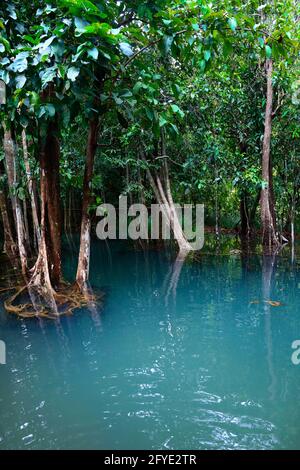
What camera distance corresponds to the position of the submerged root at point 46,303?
4.86 m

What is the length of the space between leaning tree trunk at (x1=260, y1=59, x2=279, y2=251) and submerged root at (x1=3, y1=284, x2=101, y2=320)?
556 cm

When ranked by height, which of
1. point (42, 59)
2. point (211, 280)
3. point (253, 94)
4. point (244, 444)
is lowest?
point (244, 444)

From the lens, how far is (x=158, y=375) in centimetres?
327

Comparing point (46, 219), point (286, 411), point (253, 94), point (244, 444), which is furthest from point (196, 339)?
point (253, 94)

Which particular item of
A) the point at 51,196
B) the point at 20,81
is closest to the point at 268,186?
the point at 51,196

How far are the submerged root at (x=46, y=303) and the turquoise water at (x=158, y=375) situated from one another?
7.6 inches

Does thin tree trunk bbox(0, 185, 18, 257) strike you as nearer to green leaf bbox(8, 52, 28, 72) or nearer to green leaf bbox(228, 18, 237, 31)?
green leaf bbox(8, 52, 28, 72)

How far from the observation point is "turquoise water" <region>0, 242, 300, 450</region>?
8.00 ft

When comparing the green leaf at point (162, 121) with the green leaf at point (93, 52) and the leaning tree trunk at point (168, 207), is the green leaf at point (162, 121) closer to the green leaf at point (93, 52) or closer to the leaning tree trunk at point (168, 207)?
the green leaf at point (93, 52)

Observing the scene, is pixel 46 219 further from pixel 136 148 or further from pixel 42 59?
pixel 136 148

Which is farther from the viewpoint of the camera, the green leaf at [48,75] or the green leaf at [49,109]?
the green leaf at [49,109]

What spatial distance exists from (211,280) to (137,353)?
11.2 feet

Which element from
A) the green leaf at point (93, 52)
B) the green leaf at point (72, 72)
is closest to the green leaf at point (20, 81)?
the green leaf at point (72, 72)

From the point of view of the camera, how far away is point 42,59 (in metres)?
2.96
